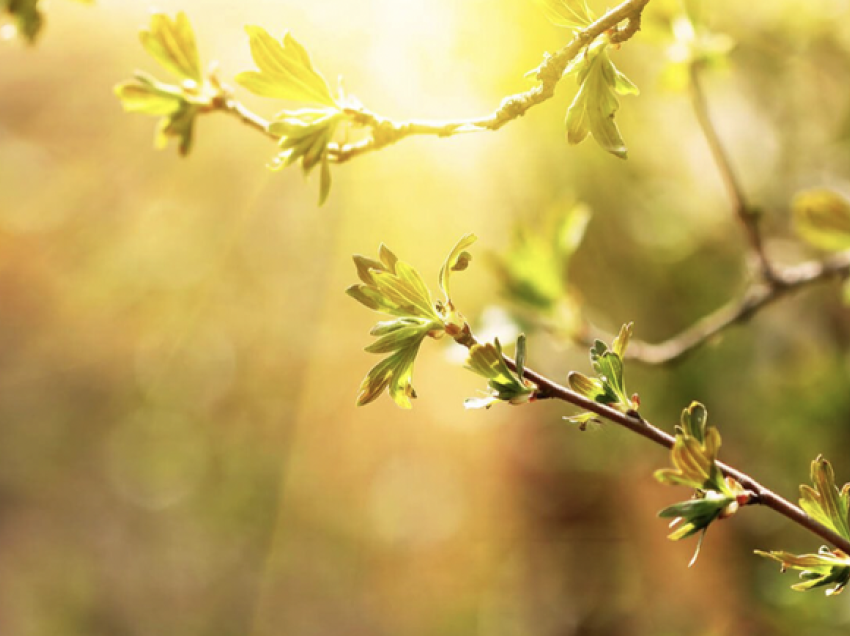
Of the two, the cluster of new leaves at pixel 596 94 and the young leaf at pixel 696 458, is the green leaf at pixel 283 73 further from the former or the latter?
the young leaf at pixel 696 458

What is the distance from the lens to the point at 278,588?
1.96 metres

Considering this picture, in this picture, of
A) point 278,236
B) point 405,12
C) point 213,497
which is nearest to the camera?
point 405,12

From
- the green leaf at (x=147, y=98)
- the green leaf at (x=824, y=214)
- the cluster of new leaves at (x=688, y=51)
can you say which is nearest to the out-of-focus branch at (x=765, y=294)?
the green leaf at (x=824, y=214)

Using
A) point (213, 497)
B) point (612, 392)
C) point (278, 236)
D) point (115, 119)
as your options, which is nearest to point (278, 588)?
point (213, 497)

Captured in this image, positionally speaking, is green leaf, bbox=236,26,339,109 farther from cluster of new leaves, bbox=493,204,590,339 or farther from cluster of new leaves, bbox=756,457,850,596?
cluster of new leaves, bbox=493,204,590,339

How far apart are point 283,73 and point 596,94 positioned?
0.47 ft

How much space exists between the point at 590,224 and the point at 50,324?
170 cm

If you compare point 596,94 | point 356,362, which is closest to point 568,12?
point 596,94

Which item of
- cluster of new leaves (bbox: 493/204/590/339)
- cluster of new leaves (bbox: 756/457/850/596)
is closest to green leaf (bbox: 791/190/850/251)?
cluster of new leaves (bbox: 493/204/590/339)

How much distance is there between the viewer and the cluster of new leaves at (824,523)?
0.90 ft

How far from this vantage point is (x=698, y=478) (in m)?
0.26

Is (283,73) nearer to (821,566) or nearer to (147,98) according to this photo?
(147,98)

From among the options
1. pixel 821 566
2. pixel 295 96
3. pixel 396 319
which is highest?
pixel 295 96

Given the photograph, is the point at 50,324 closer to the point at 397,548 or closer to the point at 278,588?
the point at 278,588
